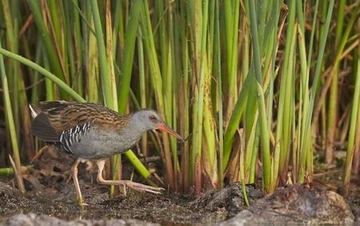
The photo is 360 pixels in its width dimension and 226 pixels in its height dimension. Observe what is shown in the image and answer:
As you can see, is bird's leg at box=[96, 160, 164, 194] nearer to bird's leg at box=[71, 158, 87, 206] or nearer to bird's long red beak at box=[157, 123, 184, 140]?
bird's leg at box=[71, 158, 87, 206]

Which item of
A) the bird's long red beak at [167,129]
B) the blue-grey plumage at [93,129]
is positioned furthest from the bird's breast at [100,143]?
the bird's long red beak at [167,129]

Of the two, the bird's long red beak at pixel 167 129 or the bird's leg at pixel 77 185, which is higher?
the bird's long red beak at pixel 167 129

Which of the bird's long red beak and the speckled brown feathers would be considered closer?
the bird's long red beak

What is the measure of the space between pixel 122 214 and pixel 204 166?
0.78 m

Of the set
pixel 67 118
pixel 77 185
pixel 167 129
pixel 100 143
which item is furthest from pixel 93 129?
pixel 167 129

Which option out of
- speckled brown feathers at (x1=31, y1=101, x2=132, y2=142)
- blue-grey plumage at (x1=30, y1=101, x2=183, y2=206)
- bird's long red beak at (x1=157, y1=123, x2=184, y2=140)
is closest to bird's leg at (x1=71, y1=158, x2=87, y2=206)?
blue-grey plumage at (x1=30, y1=101, x2=183, y2=206)

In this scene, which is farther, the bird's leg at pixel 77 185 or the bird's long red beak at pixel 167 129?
the bird's leg at pixel 77 185

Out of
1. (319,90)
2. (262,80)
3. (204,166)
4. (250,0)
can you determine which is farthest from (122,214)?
(319,90)

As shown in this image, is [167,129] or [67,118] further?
[67,118]

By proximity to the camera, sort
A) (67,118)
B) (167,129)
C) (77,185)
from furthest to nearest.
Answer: (67,118)
(77,185)
(167,129)

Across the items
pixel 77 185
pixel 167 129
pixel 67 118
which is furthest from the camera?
pixel 67 118

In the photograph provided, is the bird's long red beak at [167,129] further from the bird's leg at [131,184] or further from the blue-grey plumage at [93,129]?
the bird's leg at [131,184]

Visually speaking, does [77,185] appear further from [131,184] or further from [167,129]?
[167,129]

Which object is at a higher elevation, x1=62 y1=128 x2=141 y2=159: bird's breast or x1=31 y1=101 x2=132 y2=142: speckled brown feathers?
x1=31 y1=101 x2=132 y2=142: speckled brown feathers
